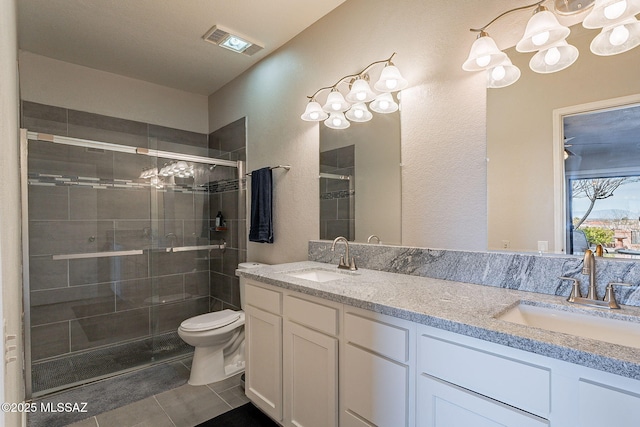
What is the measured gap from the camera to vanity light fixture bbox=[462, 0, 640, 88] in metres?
1.16

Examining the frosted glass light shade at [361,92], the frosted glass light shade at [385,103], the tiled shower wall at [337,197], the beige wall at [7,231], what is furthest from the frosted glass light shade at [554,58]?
the beige wall at [7,231]

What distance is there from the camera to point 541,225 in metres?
1.40

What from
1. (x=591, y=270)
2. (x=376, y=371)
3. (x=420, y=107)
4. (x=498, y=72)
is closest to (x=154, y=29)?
(x=420, y=107)

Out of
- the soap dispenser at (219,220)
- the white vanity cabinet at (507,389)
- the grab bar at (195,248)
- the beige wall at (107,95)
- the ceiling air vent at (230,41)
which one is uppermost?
the ceiling air vent at (230,41)

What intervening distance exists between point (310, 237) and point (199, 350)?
1.19 metres

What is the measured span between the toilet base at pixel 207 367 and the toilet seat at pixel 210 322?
0.62 ft

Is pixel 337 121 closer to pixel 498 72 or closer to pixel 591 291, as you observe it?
pixel 498 72

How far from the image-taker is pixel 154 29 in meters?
2.48

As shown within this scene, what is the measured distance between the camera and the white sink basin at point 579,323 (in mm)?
1044

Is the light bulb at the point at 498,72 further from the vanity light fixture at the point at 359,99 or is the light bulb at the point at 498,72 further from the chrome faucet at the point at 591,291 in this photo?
the chrome faucet at the point at 591,291

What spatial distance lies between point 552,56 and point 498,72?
A: 0.20 m

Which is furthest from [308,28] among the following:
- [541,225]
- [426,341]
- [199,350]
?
[199,350]

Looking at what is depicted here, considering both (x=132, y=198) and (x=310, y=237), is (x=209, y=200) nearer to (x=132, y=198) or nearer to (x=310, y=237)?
(x=132, y=198)

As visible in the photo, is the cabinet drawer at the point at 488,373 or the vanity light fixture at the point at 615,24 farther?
the vanity light fixture at the point at 615,24
